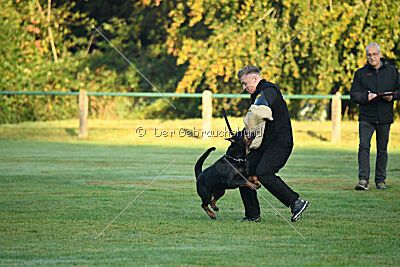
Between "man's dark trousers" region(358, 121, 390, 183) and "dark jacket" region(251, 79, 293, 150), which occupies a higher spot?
"dark jacket" region(251, 79, 293, 150)

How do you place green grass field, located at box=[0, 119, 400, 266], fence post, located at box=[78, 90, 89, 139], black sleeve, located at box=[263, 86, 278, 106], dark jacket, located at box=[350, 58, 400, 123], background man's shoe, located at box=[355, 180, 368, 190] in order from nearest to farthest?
1. green grass field, located at box=[0, 119, 400, 266]
2. black sleeve, located at box=[263, 86, 278, 106]
3. background man's shoe, located at box=[355, 180, 368, 190]
4. dark jacket, located at box=[350, 58, 400, 123]
5. fence post, located at box=[78, 90, 89, 139]

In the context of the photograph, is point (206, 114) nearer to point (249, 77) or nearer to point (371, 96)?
point (371, 96)

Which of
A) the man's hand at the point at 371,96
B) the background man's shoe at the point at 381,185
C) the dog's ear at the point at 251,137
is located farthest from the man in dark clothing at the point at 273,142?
the background man's shoe at the point at 381,185

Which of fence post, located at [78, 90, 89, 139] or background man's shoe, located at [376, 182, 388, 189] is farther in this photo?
fence post, located at [78, 90, 89, 139]

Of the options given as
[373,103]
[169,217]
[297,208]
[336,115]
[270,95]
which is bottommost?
[336,115]

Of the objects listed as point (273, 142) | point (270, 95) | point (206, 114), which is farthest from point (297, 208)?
point (206, 114)

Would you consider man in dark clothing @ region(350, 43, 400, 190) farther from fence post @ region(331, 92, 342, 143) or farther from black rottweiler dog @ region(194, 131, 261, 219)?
fence post @ region(331, 92, 342, 143)

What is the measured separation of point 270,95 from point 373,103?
3992 mm

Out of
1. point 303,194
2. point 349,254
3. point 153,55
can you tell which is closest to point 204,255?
point 349,254

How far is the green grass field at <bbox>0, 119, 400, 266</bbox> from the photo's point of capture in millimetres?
6473

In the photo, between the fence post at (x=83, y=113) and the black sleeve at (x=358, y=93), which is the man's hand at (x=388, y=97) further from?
the fence post at (x=83, y=113)

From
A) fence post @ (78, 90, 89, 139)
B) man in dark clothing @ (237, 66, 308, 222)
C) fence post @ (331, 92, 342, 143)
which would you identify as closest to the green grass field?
man in dark clothing @ (237, 66, 308, 222)

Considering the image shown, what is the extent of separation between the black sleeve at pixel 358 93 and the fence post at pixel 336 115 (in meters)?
10.3

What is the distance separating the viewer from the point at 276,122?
27.0ft
